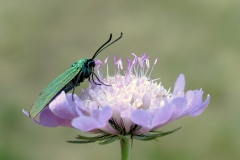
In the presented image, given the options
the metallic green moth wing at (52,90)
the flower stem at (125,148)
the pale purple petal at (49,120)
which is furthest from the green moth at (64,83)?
the flower stem at (125,148)

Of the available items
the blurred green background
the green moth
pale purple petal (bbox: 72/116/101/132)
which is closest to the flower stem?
pale purple petal (bbox: 72/116/101/132)

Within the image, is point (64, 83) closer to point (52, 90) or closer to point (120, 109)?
point (52, 90)

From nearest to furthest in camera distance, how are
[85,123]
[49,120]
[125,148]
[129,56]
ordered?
[85,123], [125,148], [49,120], [129,56]

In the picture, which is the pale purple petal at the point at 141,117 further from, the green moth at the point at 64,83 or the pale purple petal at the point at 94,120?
the green moth at the point at 64,83

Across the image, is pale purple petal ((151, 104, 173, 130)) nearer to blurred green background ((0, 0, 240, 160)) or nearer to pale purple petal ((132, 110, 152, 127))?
pale purple petal ((132, 110, 152, 127))

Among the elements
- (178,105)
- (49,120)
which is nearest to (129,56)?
(49,120)
